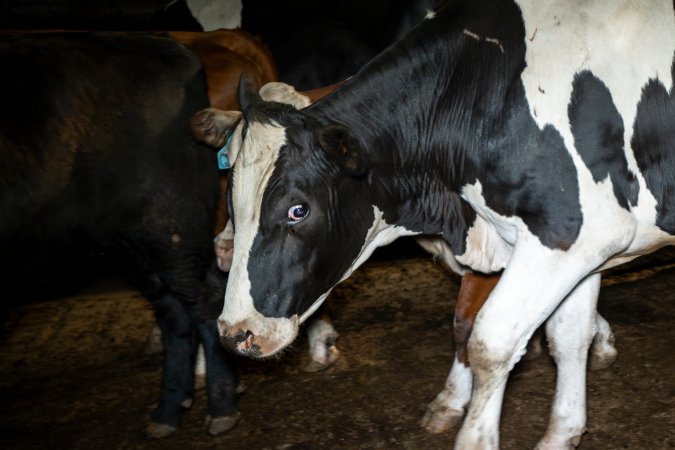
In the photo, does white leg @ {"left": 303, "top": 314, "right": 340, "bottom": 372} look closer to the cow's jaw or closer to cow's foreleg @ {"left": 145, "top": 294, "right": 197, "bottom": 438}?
cow's foreleg @ {"left": 145, "top": 294, "right": 197, "bottom": 438}

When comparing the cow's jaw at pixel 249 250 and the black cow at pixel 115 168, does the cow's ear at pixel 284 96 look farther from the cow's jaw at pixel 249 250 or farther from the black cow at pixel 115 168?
the cow's jaw at pixel 249 250

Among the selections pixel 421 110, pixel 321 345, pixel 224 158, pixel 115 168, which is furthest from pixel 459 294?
pixel 115 168

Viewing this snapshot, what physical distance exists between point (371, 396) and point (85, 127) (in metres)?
1.87

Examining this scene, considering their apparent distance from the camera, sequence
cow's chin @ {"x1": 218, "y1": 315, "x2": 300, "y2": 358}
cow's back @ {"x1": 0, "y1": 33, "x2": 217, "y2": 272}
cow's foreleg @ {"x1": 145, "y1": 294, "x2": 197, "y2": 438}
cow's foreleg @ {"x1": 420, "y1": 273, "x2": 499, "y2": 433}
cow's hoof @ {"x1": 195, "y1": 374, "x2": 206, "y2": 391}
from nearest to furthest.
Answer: cow's chin @ {"x1": 218, "y1": 315, "x2": 300, "y2": 358}
cow's back @ {"x1": 0, "y1": 33, "x2": 217, "y2": 272}
cow's foreleg @ {"x1": 420, "y1": 273, "x2": 499, "y2": 433}
cow's foreleg @ {"x1": 145, "y1": 294, "x2": 197, "y2": 438}
cow's hoof @ {"x1": 195, "y1": 374, "x2": 206, "y2": 391}

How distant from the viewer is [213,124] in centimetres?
394

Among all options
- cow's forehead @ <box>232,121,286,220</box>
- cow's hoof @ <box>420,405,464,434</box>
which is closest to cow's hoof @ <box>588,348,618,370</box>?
cow's hoof @ <box>420,405,464,434</box>

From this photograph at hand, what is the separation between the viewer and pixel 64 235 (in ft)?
12.9

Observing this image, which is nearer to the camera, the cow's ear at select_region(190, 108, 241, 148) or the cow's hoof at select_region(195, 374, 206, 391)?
the cow's ear at select_region(190, 108, 241, 148)

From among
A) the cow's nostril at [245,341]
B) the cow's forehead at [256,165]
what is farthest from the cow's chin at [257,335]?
the cow's forehead at [256,165]

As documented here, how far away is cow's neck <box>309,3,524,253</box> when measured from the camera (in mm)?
3373

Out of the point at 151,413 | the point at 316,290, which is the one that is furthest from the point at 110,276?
the point at 316,290

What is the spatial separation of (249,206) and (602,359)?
2261mm

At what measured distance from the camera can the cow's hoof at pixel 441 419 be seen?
4168mm

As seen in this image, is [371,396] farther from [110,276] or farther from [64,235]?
[110,276]
